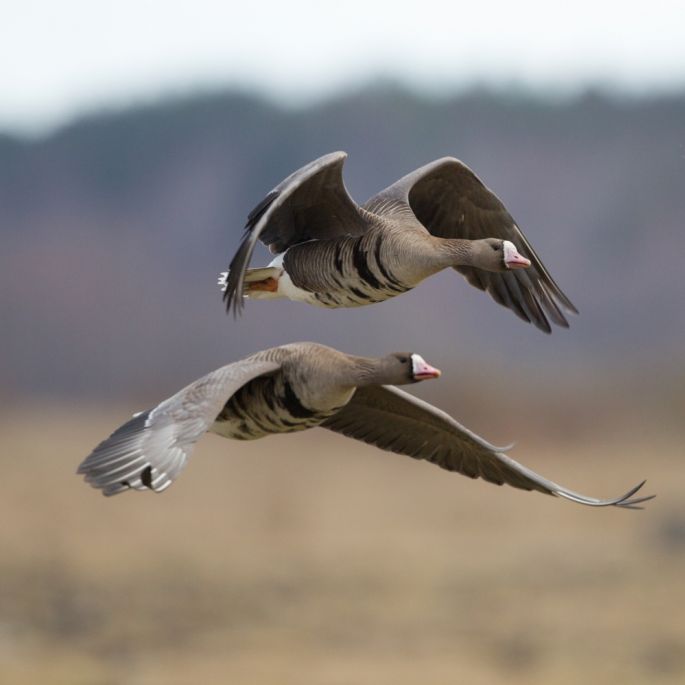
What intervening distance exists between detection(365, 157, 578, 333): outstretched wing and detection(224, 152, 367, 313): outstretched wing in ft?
2.18

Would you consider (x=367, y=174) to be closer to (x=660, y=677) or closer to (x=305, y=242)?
(x=660, y=677)

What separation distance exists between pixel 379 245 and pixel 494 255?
485 mm

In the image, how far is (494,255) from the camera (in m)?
7.52

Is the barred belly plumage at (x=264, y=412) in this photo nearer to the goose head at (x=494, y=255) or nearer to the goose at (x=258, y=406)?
the goose at (x=258, y=406)

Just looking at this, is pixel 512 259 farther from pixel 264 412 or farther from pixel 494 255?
pixel 264 412

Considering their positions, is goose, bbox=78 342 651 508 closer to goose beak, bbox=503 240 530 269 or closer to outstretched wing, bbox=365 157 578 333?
goose beak, bbox=503 240 530 269

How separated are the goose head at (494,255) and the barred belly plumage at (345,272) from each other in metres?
0.31

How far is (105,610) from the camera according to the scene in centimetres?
2752

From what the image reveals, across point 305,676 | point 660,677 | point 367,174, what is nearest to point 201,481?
point 305,676

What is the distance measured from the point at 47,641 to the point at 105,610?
1523mm

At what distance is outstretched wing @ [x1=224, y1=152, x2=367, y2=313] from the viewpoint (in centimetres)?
699

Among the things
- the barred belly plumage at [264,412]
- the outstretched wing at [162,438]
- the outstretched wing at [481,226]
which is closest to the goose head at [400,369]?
the barred belly plumage at [264,412]

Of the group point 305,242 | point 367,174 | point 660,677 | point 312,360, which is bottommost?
point 660,677

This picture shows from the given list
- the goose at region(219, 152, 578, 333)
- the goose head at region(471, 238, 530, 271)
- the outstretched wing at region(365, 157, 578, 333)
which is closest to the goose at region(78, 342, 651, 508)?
the goose at region(219, 152, 578, 333)
